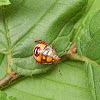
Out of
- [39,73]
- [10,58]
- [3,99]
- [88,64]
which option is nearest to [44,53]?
[39,73]

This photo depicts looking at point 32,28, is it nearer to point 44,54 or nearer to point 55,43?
point 55,43

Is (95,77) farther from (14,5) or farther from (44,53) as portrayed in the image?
(14,5)

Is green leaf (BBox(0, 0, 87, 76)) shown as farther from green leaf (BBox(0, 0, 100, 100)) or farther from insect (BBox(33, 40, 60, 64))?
insect (BBox(33, 40, 60, 64))

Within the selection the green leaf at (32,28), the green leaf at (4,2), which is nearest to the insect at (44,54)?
the green leaf at (32,28)

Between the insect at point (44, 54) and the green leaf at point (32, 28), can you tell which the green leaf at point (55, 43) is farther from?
the insect at point (44, 54)

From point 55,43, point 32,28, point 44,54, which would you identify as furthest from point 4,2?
point 44,54

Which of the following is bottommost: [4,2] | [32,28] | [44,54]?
[44,54]

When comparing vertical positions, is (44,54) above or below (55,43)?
below

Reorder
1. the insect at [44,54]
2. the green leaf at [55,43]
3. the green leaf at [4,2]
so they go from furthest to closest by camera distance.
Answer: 1. the insect at [44,54]
2. the green leaf at [55,43]
3. the green leaf at [4,2]
